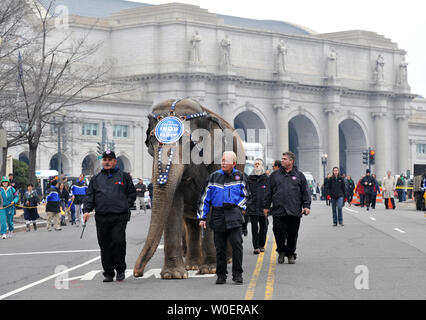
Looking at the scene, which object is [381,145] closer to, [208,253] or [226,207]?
[208,253]

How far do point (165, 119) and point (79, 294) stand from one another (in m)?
3.00

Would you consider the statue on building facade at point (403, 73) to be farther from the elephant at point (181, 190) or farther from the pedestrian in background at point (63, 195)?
the elephant at point (181, 190)

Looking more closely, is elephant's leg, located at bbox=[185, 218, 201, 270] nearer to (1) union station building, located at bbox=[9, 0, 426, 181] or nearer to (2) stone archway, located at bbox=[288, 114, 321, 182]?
(1) union station building, located at bbox=[9, 0, 426, 181]

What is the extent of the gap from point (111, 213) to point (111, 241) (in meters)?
0.40

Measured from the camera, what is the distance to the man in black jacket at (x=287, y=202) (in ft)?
50.9

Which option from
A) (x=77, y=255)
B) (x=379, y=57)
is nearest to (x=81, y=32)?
(x=379, y=57)

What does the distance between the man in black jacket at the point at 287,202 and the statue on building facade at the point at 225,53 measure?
81.1m

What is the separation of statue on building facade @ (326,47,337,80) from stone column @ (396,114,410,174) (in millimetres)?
12309

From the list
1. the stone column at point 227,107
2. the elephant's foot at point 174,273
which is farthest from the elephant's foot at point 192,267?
the stone column at point 227,107

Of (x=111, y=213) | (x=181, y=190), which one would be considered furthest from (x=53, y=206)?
(x=111, y=213)

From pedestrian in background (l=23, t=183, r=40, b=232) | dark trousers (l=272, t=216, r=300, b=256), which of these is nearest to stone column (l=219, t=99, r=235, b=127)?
pedestrian in background (l=23, t=183, r=40, b=232)

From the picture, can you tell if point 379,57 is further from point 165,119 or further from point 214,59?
point 165,119

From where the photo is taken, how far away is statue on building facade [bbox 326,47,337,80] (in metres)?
106

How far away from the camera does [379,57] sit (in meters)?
110
